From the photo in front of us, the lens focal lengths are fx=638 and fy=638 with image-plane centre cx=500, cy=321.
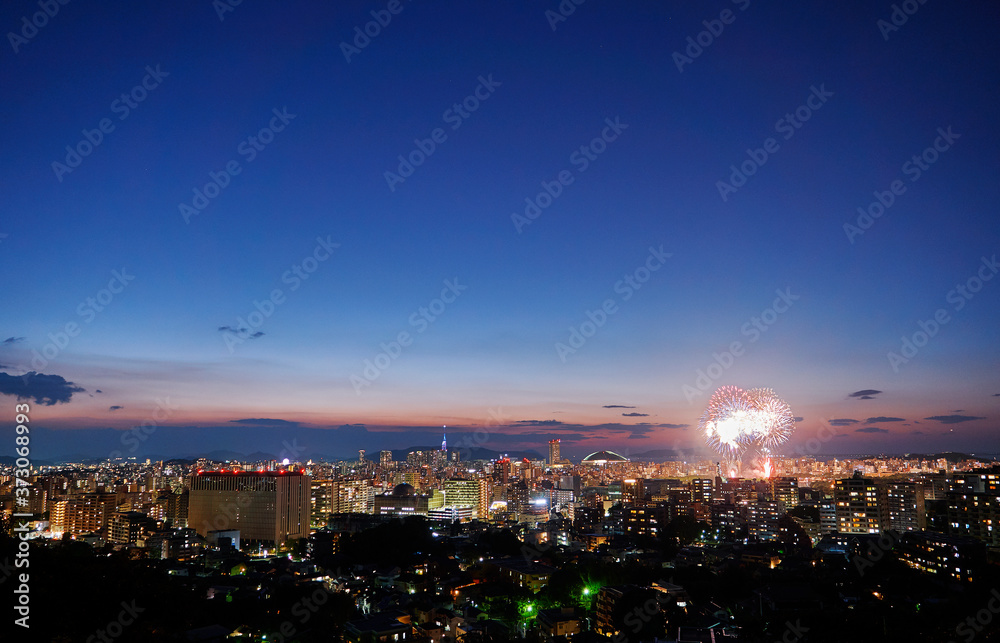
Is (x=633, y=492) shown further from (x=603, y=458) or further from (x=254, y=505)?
(x=603, y=458)

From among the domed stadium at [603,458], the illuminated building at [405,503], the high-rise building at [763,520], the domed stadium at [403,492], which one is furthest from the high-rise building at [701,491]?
the domed stadium at [603,458]

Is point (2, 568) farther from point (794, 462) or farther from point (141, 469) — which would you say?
point (794, 462)

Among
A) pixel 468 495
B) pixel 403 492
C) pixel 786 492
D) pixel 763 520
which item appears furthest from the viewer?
pixel 468 495

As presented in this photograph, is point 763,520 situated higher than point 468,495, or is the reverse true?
point 763,520

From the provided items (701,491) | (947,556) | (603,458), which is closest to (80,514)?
(701,491)

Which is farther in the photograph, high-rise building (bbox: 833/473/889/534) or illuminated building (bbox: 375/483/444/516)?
illuminated building (bbox: 375/483/444/516)

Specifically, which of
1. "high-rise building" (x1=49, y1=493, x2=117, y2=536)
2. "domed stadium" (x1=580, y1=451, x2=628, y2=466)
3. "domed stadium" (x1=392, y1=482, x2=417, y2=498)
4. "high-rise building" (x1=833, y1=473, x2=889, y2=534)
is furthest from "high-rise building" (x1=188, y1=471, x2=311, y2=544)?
"domed stadium" (x1=580, y1=451, x2=628, y2=466)

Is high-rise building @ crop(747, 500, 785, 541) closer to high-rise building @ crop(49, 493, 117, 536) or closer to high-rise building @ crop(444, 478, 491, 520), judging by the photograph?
high-rise building @ crop(444, 478, 491, 520)
